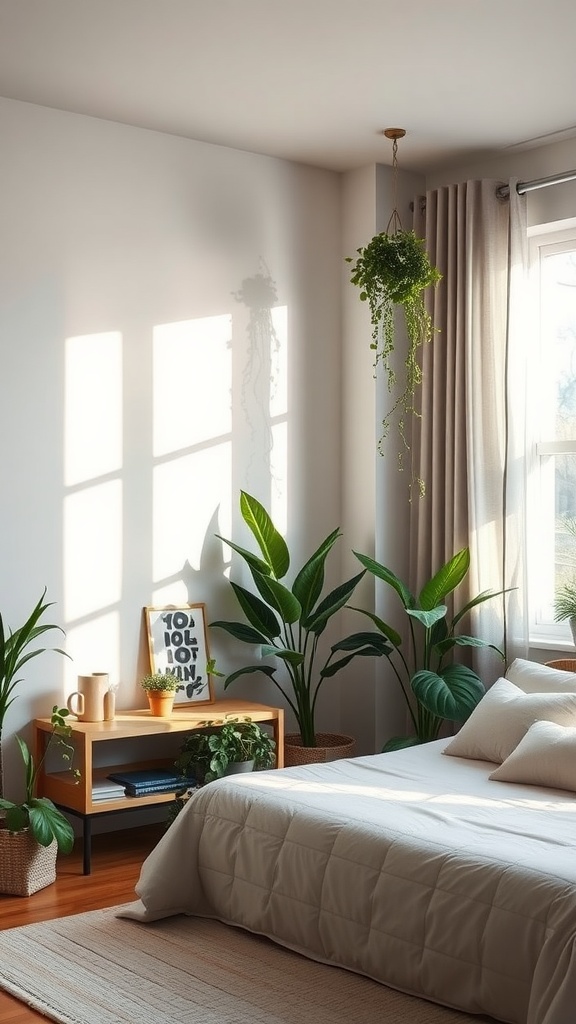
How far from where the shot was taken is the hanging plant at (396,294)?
15.8 feet

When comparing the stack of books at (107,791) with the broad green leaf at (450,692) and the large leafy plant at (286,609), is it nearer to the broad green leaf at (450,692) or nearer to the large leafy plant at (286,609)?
the large leafy plant at (286,609)

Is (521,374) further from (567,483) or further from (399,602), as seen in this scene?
(399,602)

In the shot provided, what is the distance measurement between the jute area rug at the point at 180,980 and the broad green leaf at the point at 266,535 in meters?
1.78

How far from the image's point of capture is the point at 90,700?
445cm

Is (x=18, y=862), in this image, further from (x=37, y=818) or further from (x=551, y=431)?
(x=551, y=431)

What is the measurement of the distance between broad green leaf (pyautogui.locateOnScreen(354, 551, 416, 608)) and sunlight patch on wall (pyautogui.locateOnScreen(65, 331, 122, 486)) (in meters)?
1.16

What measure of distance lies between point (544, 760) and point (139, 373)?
91.2 inches

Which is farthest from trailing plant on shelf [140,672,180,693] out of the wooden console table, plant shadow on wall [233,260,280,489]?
plant shadow on wall [233,260,280,489]

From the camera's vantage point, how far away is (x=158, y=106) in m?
4.57

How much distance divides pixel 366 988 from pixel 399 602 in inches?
98.9

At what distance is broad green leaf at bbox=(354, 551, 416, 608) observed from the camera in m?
4.99

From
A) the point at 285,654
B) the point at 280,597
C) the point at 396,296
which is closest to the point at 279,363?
the point at 396,296

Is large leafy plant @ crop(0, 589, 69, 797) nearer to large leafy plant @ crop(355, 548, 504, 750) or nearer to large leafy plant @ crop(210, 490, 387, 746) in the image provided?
large leafy plant @ crop(210, 490, 387, 746)

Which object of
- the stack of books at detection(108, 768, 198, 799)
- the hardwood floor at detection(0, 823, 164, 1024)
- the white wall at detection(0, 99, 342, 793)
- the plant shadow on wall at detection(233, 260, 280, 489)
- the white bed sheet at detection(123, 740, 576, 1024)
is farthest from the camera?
the plant shadow on wall at detection(233, 260, 280, 489)
